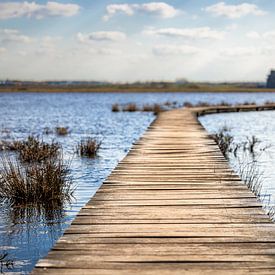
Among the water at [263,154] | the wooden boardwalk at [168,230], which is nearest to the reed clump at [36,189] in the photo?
the wooden boardwalk at [168,230]

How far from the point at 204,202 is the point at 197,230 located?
127 cm

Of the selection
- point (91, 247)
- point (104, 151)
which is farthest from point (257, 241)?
point (104, 151)

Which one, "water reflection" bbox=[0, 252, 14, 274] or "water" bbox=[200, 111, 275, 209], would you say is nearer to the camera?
"water reflection" bbox=[0, 252, 14, 274]

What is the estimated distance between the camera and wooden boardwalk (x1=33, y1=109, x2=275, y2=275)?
3965mm

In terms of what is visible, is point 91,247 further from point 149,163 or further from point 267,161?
point 267,161

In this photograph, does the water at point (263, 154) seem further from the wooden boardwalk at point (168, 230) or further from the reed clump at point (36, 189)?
the reed clump at point (36, 189)

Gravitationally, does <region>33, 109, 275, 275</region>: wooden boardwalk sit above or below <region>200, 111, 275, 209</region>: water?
above

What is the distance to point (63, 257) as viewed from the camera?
13.6 feet

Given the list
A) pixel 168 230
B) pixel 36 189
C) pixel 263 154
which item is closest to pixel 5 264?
pixel 168 230

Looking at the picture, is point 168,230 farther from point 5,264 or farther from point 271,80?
point 271,80

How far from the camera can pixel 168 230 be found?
16.2 ft

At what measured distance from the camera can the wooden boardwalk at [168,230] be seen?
3965 mm

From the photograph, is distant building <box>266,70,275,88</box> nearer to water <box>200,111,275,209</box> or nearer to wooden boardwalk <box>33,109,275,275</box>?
water <box>200,111,275,209</box>

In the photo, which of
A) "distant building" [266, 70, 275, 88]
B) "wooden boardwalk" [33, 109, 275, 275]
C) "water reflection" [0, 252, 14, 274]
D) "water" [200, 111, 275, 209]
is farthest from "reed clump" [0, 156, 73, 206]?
"distant building" [266, 70, 275, 88]
